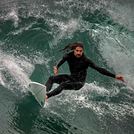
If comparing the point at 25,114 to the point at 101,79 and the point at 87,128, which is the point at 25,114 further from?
the point at 101,79

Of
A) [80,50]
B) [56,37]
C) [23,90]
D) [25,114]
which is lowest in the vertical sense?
[56,37]

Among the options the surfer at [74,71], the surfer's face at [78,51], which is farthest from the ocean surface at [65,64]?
the surfer's face at [78,51]

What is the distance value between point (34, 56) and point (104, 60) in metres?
4.17

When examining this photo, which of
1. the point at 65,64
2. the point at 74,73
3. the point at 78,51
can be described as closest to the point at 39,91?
the point at 74,73

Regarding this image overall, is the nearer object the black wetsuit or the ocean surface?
the black wetsuit

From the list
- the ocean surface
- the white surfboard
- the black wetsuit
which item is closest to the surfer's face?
the black wetsuit

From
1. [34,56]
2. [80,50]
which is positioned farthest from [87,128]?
[34,56]

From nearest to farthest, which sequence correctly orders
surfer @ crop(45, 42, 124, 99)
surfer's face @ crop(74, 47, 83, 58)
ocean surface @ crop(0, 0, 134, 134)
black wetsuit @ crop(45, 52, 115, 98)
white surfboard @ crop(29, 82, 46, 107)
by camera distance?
1. white surfboard @ crop(29, 82, 46, 107)
2. surfer's face @ crop(74, 47, 83, 58)
3. surfer @ crop(45, 42, 124, 99)
4. black wetsuit @ crop(45, 52, 115, 98)
5. ocean surface @ crop(0, 0, 134, 134)

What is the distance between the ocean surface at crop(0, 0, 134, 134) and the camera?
37.2 feet

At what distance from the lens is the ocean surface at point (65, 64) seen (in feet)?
37.2

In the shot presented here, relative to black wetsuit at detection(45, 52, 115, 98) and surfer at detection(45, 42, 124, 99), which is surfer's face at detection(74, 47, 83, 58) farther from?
black wetsuit at detection(45, 52, 115, 98)

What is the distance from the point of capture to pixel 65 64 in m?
18.4

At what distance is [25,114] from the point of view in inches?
A: 435

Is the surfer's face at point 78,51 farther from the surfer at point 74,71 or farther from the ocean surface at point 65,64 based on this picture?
the ocean surface at point 65,64
